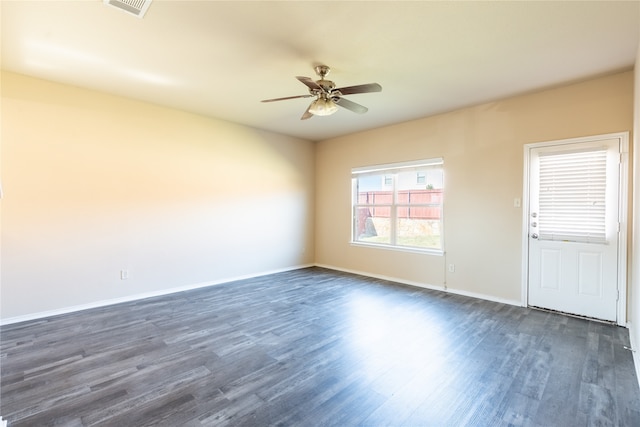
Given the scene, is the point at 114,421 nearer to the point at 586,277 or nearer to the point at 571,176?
the point at 586,277

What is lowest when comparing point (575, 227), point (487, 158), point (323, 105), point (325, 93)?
point (575, 227)

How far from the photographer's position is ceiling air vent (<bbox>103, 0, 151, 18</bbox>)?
6.86 feet

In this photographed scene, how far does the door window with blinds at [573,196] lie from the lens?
10.7 ft

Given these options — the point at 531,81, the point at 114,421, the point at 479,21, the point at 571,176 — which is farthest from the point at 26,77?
the point at 571,176

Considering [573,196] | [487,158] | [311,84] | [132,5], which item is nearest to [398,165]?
[487,158]

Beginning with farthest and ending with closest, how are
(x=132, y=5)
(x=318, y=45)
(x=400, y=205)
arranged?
1. (x=400, y=205)
2. (x=318, y=45)
3. (x=132, y=5)

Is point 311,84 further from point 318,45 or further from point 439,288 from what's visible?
point 439,288

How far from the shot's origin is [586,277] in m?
3.32

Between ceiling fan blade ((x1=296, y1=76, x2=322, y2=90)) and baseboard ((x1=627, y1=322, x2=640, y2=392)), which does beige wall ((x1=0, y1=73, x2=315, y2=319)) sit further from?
baseboard ((x1=627, y1=322, x2=640, y2=392))

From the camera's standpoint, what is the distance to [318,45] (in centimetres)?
263

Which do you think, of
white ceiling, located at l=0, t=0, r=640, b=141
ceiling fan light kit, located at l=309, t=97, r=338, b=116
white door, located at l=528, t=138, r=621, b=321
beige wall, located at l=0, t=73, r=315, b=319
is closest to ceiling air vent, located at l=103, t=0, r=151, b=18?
white ceiling, located at l=0, t=0, r=640, b=141

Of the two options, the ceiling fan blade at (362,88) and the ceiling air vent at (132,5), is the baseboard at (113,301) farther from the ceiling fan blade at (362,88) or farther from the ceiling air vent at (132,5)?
the ceiling fan blade at (362,88)

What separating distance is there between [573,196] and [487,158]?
1.07 m

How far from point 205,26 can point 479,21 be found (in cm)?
218
